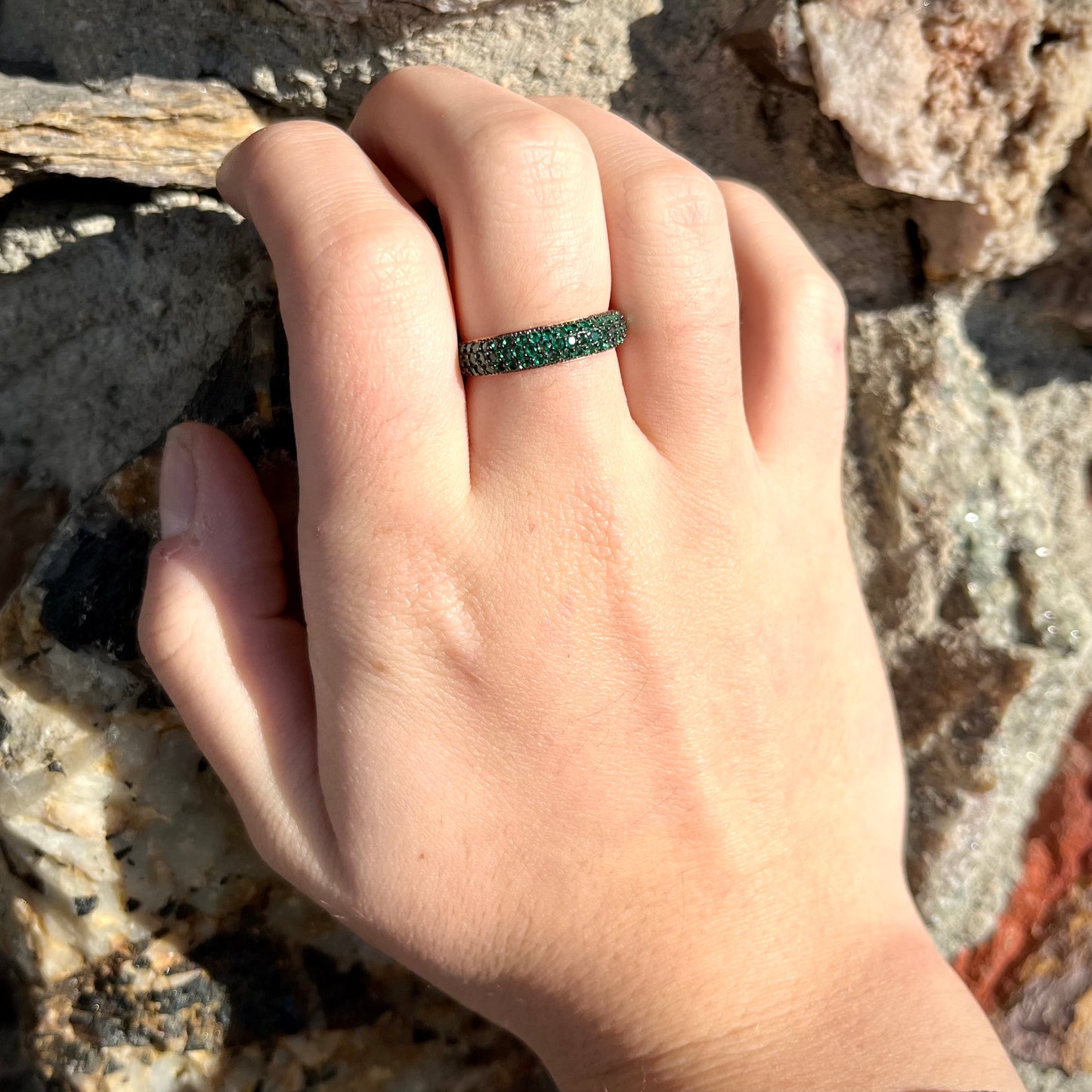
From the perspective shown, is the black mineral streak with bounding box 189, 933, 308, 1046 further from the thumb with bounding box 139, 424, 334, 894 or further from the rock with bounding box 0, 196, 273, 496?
the rock with bounding box 0, 196, 273, 496

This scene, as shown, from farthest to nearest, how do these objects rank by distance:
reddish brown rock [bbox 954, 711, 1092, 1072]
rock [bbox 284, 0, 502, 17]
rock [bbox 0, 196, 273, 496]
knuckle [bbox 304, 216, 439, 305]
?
1. reddish brown rock [bbox 954, 711, 1092, 1072]
2. rock [bbox 0, 196, 273, 496]
3. rock [bbox 284, 0, 502, 17]
4. knuckle [bbox 304, 216, 439, 305]

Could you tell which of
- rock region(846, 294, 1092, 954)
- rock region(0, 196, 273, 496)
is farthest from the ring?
rock region(846, 294, 1092, 954)

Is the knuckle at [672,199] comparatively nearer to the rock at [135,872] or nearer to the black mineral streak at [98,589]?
the rock at [135,872]

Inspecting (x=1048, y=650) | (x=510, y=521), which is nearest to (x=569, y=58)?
(x=510, y=521)

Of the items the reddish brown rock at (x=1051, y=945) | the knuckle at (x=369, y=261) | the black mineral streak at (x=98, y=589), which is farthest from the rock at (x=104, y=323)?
the reddish brown rock at (x=1051, y=945)

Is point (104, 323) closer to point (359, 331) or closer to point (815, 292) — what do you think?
point (359, 331)

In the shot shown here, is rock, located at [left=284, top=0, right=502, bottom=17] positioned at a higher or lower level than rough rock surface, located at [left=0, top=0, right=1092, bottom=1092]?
higher

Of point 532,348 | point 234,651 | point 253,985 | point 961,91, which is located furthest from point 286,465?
point 961,91
